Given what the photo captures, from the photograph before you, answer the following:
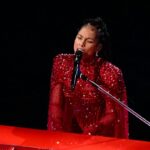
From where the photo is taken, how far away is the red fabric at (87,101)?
9.17ft

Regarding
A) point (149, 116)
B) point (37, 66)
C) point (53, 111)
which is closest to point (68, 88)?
point (53, 111)

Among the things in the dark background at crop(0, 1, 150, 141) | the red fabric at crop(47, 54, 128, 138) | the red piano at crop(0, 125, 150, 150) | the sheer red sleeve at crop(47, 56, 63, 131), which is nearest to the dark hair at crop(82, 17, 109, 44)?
the red fabric at crop(47, 54, 128, 138)

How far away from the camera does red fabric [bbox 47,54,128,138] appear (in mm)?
2795

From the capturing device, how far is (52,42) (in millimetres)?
3613

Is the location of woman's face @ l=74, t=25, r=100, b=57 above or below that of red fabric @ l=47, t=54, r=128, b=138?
above

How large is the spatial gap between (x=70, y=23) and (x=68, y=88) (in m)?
0.93

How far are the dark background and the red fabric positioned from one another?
67 cm

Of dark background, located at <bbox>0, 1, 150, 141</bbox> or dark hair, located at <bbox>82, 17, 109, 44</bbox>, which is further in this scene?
dark background, located at <bbox>0, 1, 150, 141</bbox>

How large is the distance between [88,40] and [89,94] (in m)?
0.42

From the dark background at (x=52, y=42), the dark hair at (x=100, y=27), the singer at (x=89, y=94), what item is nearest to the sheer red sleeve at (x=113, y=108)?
the singer at (x=89, y=94)

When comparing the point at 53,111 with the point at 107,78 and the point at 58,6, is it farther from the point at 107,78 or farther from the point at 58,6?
the point at 58,6

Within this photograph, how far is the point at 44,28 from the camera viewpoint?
3574 mm

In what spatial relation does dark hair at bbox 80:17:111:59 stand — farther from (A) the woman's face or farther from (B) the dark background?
(B) the dark background

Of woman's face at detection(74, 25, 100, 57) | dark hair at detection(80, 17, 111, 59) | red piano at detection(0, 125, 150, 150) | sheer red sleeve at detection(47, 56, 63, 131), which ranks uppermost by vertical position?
dark hair at detection(80, 17, 111, 59)
